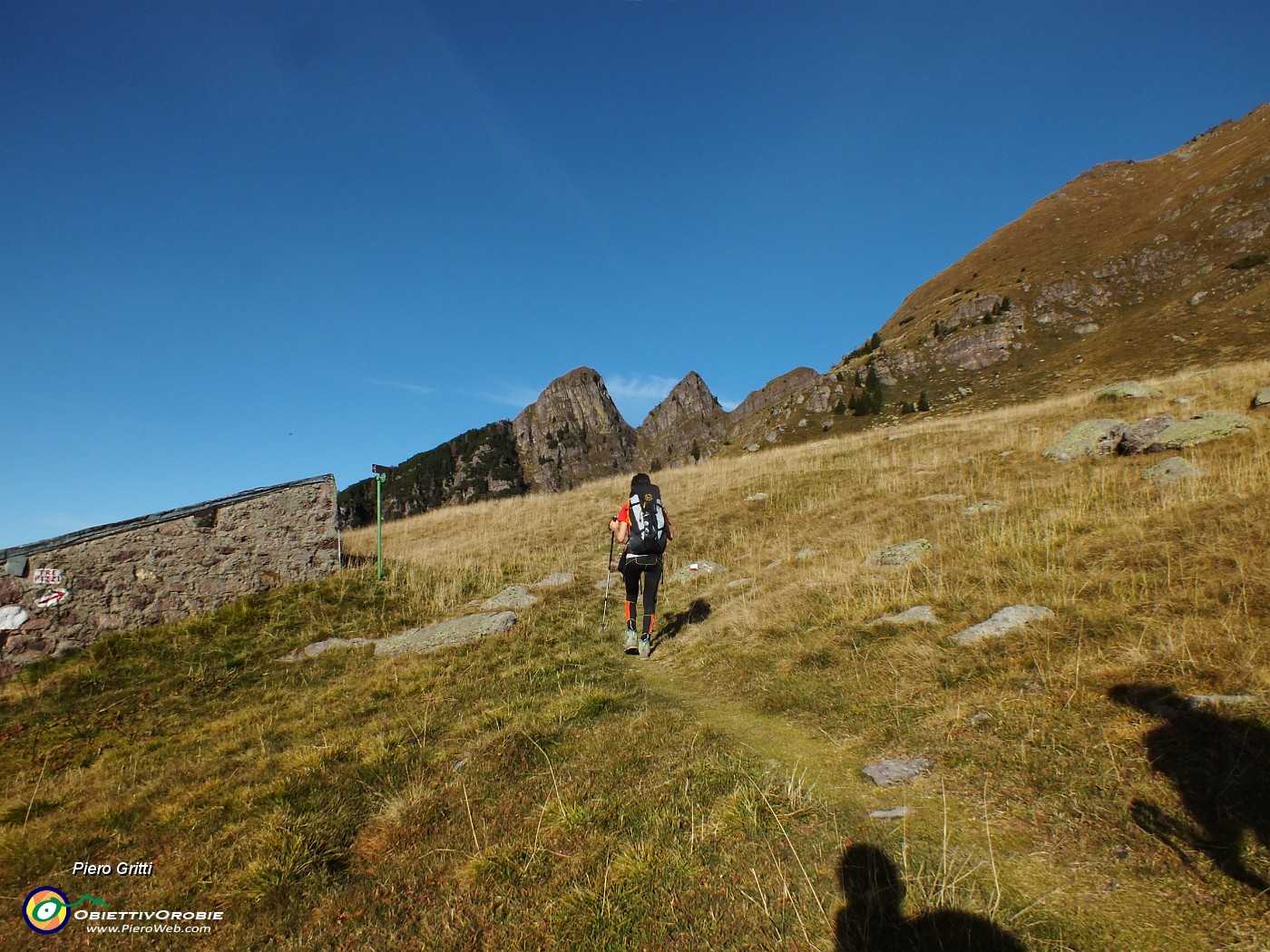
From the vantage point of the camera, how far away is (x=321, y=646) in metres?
10.5

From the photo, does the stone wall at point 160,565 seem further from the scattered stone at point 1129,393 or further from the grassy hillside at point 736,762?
the scattered stone at point 1129,393

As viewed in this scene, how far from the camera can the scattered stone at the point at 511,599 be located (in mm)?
11975

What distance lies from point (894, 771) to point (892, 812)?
0.61 m

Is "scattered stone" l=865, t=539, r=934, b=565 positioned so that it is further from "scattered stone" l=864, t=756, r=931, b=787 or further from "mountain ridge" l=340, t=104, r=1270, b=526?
"mountain ridge" l=340, t=104, r=1270, b=526

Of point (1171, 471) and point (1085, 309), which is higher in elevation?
point (1085, 309)

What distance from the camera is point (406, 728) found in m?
6.48

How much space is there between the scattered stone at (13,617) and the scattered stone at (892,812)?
46.3ft

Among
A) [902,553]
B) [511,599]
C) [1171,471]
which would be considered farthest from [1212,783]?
[511,599]

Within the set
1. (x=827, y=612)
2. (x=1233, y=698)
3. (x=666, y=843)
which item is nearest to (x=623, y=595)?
(x=827, y=612)

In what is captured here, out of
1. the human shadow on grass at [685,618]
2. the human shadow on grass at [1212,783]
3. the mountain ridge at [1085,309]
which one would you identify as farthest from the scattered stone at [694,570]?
the mountain ridge at [1085,309]

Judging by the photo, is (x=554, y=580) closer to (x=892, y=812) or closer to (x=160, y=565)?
(x=160, y=565)

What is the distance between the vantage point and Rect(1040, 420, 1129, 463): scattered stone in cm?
1288

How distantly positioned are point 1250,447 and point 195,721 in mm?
18547

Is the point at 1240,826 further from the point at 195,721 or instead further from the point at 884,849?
the point at 195,721
